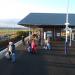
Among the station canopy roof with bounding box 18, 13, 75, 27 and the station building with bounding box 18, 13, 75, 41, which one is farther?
the station building with bounding box 18, 13, 75, 41

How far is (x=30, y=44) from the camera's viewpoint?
23688 mm

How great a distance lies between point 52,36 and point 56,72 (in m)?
33.4

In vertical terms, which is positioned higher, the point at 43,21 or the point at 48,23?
the point at 43,21

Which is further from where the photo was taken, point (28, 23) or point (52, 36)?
point (52, 36)

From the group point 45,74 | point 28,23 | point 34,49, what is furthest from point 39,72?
point 28,23

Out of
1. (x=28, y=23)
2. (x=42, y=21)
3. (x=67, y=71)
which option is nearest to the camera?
(x=67, y=71)

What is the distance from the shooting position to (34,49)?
23.2 meters

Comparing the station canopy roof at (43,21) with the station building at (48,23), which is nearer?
Result: the station canopy roof at (43,21)

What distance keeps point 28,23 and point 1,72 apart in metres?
28.2

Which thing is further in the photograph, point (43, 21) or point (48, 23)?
point (43, 21)

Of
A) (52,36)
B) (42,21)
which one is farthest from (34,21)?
(52,36)

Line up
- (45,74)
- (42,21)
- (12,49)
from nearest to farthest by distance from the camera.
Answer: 1. (45,74)
2. (12,49)
3. (42,21)

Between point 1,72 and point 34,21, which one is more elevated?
point 34,21

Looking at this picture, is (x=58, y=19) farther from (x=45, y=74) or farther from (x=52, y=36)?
(x=45, y=74)
